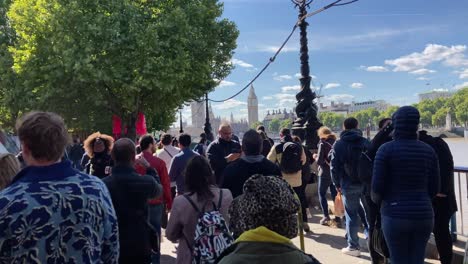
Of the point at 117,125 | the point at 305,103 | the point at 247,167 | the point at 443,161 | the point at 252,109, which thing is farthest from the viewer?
the point at 252,109

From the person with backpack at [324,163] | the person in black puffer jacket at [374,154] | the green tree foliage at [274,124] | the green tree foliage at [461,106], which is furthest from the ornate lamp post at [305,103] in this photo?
the green tree foliage at [274,124]

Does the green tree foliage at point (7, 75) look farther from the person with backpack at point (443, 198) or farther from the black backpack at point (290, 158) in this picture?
the person with backpack at point (443, 198)

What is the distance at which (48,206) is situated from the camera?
2.07m

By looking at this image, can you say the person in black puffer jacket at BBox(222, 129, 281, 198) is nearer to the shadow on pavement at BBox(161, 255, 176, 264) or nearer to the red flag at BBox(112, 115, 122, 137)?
the shadow on pavement at BBox(161, 255, 176, 264)

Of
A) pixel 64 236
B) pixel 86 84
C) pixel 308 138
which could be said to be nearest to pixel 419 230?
pixel 64 236

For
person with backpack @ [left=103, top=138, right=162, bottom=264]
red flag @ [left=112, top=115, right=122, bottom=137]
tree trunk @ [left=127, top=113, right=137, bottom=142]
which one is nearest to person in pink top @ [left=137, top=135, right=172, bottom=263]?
person with backpack @ [left=103, top=138, right=162, bottom=264]

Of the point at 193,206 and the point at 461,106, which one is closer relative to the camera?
the point at 193,206

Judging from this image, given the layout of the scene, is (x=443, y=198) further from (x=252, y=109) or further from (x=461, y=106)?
(x=461, y=106)

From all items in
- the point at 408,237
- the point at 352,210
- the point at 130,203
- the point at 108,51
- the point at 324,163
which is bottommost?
the point at 352,210

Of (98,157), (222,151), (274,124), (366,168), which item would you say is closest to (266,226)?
(366,168)

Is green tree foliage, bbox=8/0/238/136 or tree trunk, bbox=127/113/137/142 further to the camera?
tree trunk, bbox=127/113/137/142

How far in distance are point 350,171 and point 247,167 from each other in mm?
2259

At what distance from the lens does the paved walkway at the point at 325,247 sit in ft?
19.5

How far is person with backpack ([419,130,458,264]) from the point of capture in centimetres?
454
